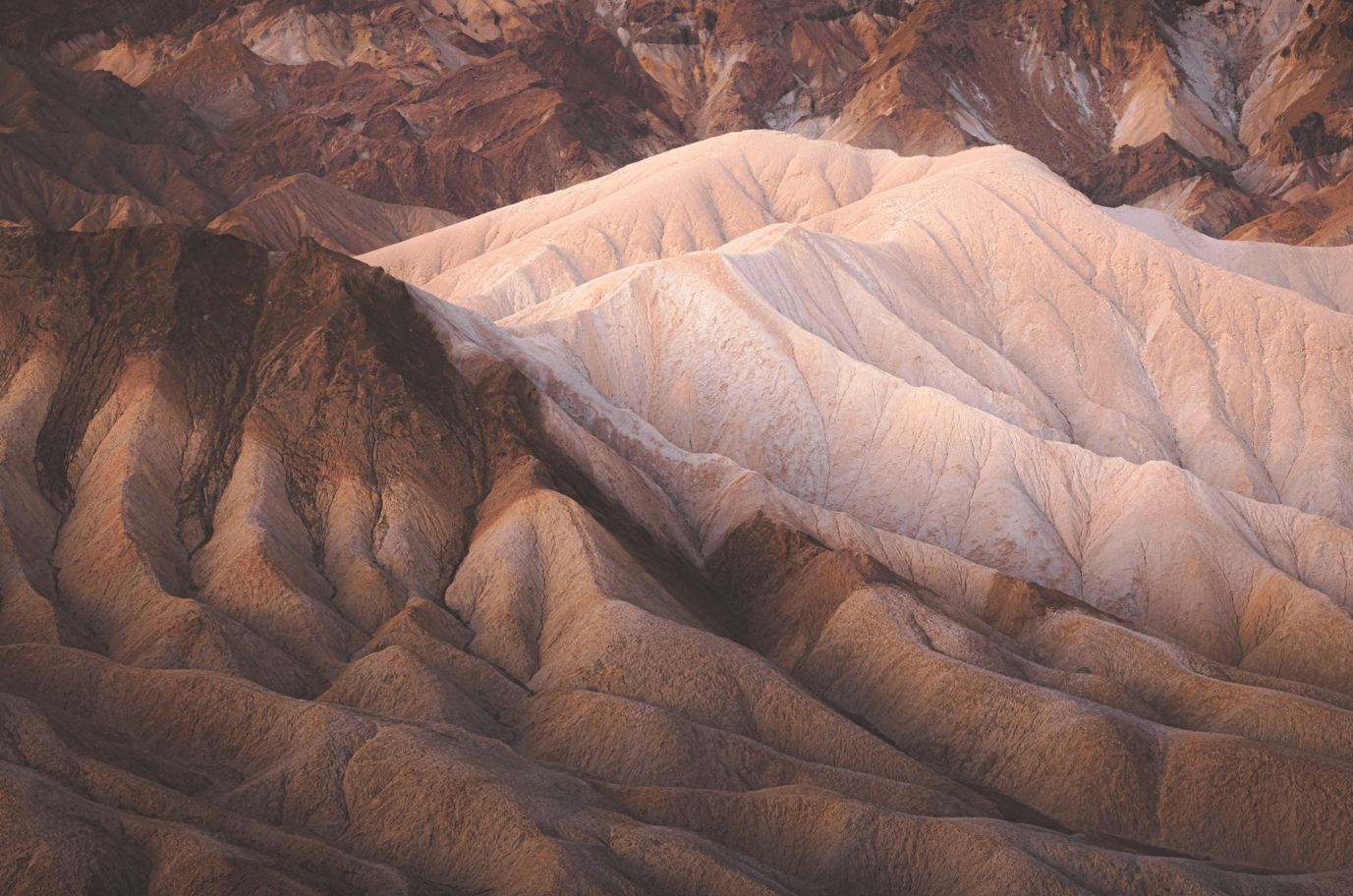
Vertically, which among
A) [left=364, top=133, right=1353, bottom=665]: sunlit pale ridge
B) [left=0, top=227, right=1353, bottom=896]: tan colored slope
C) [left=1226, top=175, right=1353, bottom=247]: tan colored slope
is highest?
[left=0, top=227, right=1353, bottom=896]: tan colored slope

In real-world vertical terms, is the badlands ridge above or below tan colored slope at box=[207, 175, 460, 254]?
above

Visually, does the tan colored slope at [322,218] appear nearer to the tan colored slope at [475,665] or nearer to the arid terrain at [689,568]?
the arid terrain at [689,568]

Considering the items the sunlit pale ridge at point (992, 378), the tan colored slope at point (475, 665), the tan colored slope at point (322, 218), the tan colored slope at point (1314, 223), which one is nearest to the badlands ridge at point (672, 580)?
the tan colored slope at point (475, 665)

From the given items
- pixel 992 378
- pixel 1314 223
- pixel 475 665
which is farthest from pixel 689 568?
pixel 1314 223

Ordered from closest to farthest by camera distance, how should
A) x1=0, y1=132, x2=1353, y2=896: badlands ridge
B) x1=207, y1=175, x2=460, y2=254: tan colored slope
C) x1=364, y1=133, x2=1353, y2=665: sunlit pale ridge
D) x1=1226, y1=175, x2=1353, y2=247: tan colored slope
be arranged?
x1=0, y1=132, x2=1353, y2=896: badlands ridge, x1=364, y1=133, x2=1353, y2=665: sunlit pale ridge, x1=207, y1=175, x2=460, y2=254: tan colored slope, x1=1226, y1=175, x2=1353, y2=247: tan colored slope

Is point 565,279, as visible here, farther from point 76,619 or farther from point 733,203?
point 76,619

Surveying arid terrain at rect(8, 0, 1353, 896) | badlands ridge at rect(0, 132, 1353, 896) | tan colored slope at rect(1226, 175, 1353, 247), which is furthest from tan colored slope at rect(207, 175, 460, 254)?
tan colored slope at rect(1226, 175, 1353, 247)

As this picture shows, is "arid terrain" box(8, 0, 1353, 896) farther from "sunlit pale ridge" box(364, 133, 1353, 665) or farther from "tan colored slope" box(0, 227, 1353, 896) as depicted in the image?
"sunlit pale ridge" box(364, 133, 1353, 665)
